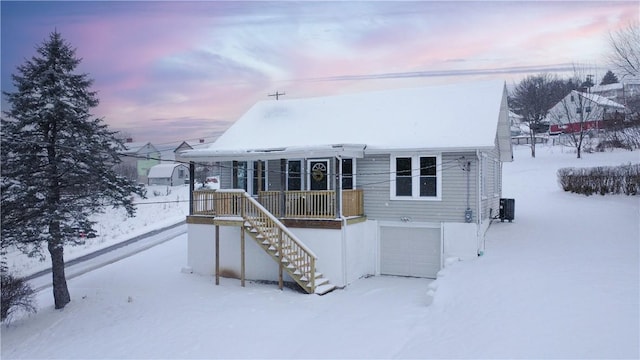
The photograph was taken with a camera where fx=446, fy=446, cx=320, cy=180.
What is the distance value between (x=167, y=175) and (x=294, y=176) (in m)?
42.6

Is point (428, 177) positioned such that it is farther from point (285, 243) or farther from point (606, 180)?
point (606, 180)

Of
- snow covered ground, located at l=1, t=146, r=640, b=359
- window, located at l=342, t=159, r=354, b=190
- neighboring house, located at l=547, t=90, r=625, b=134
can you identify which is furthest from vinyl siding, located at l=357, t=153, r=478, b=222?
neighboring house, located at l=547, t=90, r=625, b=134

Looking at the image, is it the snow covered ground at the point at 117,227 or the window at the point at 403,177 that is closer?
the window at the point at 403,177

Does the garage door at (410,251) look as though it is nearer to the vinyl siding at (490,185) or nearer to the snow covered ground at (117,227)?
the vinyl siding at (490,185)

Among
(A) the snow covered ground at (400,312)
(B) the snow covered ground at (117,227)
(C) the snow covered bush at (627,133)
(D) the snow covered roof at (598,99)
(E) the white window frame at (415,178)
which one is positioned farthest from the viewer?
(D) the snow covered roof at (598,99)

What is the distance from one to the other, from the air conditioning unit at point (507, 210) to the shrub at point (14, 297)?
18.3 metres

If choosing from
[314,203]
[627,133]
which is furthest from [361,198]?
[627,133]

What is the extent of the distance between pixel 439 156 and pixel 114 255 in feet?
58.3

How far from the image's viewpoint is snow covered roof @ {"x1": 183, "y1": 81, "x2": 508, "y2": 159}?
15609mm

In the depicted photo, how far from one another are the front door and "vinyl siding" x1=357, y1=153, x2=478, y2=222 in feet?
4.84

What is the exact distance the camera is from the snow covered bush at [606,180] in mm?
21766

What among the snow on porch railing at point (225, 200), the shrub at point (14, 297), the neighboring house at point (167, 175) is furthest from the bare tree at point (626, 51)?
the neighboring house at point (167, 175)

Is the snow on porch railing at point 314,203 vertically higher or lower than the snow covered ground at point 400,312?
higher

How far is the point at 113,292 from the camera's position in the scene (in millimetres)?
16141
